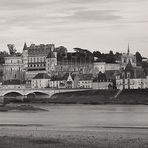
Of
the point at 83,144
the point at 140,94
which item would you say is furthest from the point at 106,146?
the point at 140,94

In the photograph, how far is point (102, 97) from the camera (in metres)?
104

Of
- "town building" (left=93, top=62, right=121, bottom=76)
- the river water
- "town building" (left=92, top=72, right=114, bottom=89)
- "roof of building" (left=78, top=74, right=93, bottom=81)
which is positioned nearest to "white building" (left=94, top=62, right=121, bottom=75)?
"town building" (left=93, top=62, right=121, bottom=76)

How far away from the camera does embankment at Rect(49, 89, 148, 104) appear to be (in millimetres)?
96106

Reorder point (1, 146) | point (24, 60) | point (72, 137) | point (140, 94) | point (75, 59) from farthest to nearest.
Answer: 1. point (24, 60)
2. point (75, 59)
3. point (140, 94)
4. point (72, 137)
5. point (1, 146)

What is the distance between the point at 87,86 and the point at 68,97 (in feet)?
52.2

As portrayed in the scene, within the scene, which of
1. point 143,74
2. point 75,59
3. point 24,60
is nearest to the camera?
point 143,74

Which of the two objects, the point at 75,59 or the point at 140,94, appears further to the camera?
the point at 75,59

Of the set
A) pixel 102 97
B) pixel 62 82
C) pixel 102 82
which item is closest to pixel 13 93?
pixel 62 82

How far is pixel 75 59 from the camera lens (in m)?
150

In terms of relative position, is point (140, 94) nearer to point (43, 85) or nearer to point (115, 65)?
point (43, 85)

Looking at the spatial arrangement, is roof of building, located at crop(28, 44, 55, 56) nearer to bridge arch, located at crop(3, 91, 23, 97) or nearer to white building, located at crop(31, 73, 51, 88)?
white building, located at crop(31, 73, 51, 88)

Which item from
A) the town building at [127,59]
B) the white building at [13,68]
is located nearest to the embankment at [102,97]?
the white building at [13,68]

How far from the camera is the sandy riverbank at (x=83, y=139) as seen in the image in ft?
83.5

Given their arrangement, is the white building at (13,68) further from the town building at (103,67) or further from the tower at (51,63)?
the town building at (103,67)
